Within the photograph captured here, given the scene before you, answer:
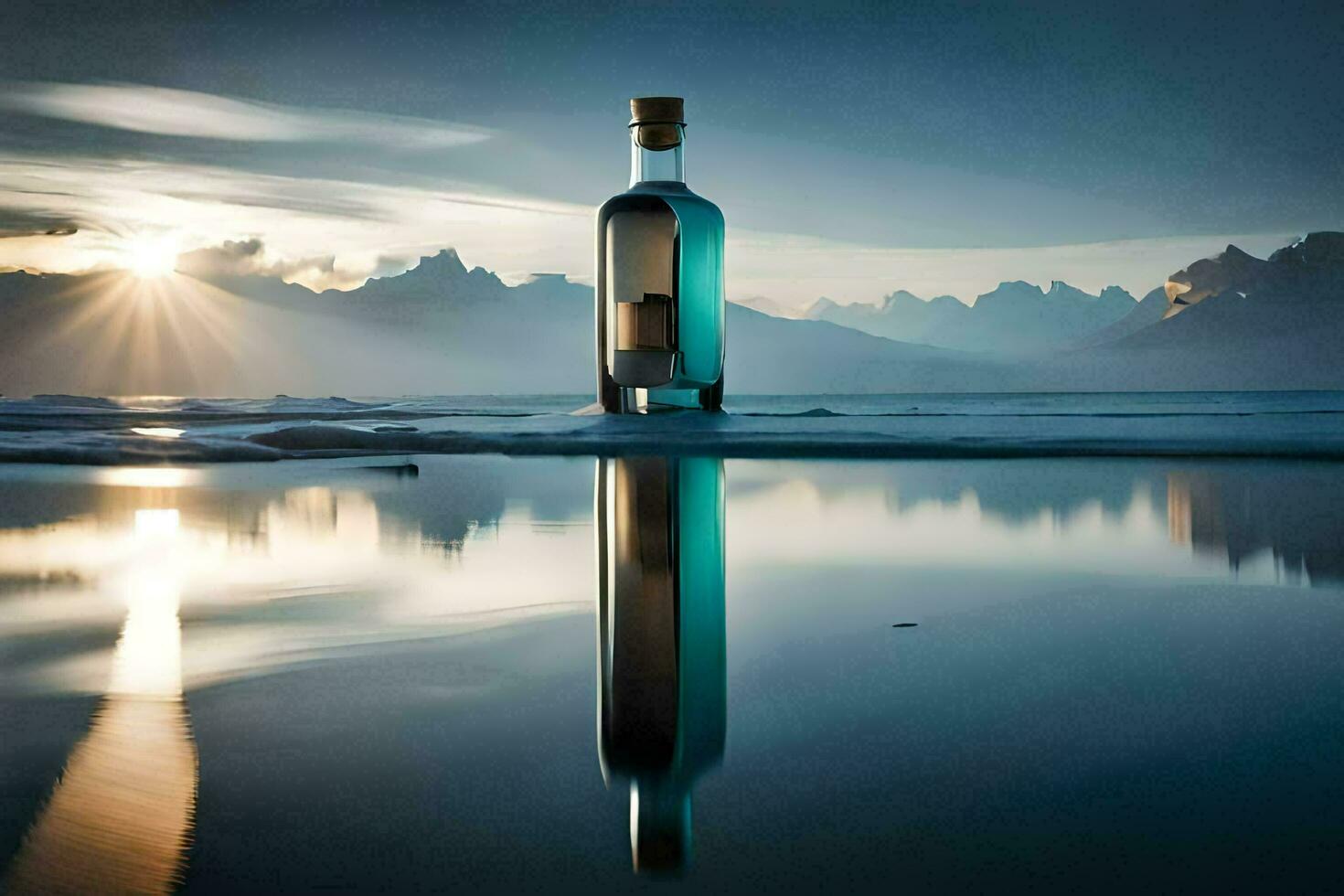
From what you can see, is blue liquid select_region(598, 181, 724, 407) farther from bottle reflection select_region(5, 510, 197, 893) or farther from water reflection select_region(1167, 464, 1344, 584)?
bottle reflection select_region(5, 510, 197, 893)

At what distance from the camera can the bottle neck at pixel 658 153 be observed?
93.4 inches

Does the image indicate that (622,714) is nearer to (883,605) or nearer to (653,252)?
(883,605)

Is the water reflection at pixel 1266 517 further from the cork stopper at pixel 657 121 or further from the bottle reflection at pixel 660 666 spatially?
the cork stopper at pixel 657 121

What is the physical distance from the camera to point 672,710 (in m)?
0.46

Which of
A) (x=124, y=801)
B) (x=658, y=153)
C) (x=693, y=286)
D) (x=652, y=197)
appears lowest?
(x=124, y=801)

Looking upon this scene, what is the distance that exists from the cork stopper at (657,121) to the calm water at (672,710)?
58.6 inches

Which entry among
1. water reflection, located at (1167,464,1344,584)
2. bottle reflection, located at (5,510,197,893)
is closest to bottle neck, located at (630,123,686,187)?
water reflection, located at (1167,464,1344,584)

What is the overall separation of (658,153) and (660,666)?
6.56 feet

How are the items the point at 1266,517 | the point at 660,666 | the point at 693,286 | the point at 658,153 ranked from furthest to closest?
1. the point at 658,153
2. the point at 693,286
3. the point at 1266,517
4. the point at 660,666

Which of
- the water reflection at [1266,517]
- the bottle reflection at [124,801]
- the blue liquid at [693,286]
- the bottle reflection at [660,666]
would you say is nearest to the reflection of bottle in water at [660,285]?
the blue liquid at [693,286]

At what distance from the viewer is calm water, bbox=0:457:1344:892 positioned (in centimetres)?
32

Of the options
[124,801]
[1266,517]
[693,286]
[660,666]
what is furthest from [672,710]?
[693,286]

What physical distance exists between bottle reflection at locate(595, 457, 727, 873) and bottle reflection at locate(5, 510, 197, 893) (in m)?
0.14

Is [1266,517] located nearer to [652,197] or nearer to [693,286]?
[693,286]
